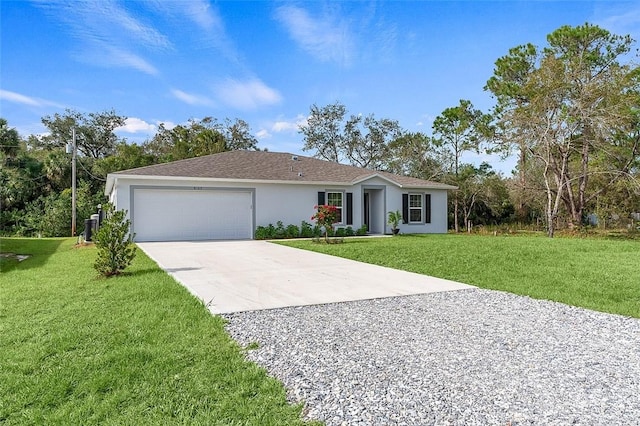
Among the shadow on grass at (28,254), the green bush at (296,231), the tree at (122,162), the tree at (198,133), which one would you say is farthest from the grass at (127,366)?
the tree at (198,133)

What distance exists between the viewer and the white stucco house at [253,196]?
14.8m


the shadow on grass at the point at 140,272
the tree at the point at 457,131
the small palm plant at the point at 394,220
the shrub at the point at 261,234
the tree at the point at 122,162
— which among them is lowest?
the shadow on grass at the point at 140,272

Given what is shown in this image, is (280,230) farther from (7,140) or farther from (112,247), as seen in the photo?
(7,140)

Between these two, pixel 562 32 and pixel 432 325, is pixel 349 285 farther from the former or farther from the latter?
pixel 562 32

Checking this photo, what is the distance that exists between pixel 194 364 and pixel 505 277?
6.12 meters

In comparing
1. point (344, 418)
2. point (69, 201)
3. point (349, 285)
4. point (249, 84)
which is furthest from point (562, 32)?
point (69, 201)

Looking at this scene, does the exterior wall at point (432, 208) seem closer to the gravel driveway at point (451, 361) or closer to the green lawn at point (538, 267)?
the green lawn at point (538, 267)

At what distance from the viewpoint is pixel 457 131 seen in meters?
28.5

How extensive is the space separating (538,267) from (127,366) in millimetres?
8130

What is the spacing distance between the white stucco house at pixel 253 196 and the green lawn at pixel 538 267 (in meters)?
4.62

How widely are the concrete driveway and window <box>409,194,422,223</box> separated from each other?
1007cm

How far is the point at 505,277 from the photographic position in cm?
743

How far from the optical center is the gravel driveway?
256cm

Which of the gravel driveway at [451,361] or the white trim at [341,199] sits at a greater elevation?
the white trim at [341,199]
